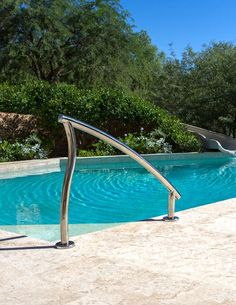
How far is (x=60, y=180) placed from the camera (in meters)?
11.5

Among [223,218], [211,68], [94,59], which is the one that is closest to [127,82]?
[94,59]

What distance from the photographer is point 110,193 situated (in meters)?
9.53

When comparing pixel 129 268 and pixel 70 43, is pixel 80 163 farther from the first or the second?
pixel 129 268

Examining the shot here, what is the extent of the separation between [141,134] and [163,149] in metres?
1.03

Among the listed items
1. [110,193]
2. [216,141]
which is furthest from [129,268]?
[216,141]

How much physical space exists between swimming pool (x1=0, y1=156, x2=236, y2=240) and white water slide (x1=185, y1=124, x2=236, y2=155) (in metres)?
2.64

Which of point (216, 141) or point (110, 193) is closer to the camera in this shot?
point (110, 193)

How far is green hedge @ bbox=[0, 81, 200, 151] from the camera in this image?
1591cm

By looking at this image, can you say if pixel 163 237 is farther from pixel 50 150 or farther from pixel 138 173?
pixel 50 150

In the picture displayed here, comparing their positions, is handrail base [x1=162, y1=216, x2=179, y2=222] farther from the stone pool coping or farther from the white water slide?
the white water slide

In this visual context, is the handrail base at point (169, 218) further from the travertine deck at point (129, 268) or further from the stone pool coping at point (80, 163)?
the stone pool coping at point (80, 163)

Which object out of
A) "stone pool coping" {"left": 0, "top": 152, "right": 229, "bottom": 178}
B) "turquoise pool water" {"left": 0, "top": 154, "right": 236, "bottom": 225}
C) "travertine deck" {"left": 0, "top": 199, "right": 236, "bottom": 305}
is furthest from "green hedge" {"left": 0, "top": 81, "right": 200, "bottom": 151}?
"travertine deck" {"left": 0, "top": 199, "right": 236, "bottom": 305}

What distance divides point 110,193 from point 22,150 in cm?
551

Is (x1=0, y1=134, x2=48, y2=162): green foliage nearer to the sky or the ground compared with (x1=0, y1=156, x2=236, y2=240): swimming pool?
nearer to the sky
